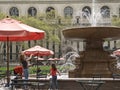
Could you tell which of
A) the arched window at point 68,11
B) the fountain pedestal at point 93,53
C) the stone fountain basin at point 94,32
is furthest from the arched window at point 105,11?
the stone fountain basin at point 94,32

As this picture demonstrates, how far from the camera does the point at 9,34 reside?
742 inches

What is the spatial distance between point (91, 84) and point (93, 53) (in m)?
6.05

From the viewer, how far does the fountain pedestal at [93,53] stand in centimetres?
2325

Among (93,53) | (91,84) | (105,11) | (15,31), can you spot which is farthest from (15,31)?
(105,11)

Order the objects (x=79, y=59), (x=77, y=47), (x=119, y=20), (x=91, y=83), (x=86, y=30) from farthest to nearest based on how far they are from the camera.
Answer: (x=77, y=47) → (x=119, y=20) → (x=79, y=59) → (x=86, y=30) → (x=91, y=83)

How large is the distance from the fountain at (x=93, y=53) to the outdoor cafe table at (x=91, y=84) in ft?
10.6

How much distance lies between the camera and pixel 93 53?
2466 cm

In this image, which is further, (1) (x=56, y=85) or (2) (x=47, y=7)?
(2) (x=47, y=7)

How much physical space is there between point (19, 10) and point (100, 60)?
70995mm

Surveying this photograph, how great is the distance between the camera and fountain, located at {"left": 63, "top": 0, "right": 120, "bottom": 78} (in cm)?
2325

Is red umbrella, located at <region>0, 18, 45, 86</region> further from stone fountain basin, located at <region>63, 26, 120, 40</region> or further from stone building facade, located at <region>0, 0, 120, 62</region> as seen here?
stone building facade, located at <region>0, 0, 120, 62</region>

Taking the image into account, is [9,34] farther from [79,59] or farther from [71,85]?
[79,59]

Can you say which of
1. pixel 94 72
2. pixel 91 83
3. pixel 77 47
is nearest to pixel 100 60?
pixel 94 72

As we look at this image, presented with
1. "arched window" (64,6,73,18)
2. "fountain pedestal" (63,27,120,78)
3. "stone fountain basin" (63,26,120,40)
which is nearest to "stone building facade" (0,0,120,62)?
"arched window" (64,6,73,18)
